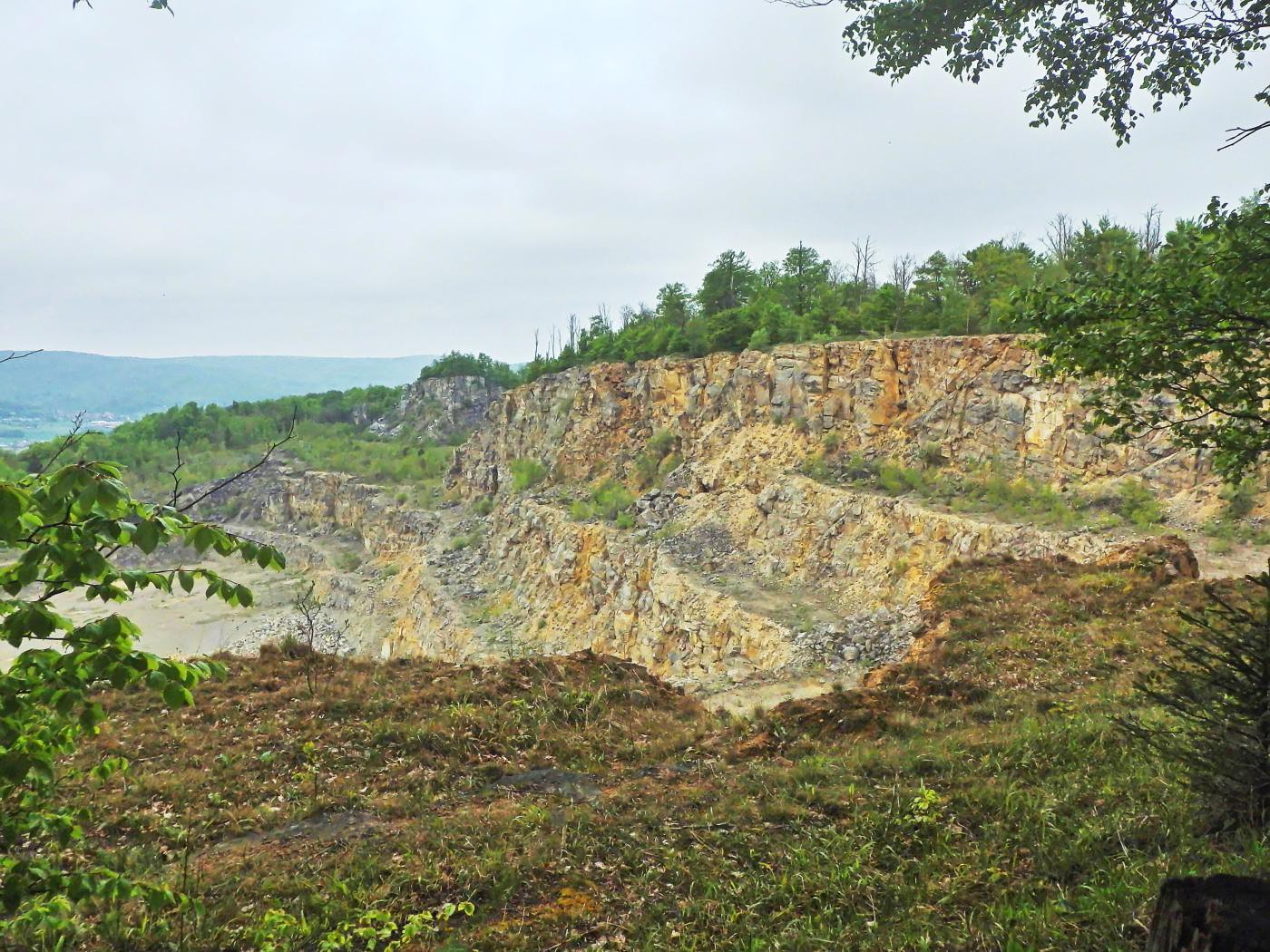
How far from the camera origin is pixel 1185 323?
4.13 meters

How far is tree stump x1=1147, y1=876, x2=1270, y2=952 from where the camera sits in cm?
212

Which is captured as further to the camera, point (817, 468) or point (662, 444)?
point (662, 444)

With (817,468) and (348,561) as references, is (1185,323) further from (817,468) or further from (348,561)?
(348,561)

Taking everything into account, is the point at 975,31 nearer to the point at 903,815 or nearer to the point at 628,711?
the point at 903,815

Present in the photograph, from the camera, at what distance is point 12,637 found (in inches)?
78.2

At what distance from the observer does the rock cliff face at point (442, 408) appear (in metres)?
70.7

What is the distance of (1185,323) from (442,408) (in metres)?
72.6

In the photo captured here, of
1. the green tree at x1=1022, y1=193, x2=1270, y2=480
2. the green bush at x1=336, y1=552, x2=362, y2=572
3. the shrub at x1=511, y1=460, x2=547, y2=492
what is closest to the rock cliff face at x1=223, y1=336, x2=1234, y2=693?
the shrub at x1=511, y1=460, x2=547, y2=492

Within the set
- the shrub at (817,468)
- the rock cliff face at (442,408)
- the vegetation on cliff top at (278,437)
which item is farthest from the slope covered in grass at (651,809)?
the rock cliff face at (442,408)

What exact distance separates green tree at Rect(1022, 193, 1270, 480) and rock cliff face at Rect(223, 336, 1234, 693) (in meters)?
9.09

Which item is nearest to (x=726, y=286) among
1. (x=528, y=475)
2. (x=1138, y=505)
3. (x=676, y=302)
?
(x=676, y=302)

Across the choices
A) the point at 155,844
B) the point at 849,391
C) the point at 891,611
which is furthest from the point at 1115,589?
the point at 849,391

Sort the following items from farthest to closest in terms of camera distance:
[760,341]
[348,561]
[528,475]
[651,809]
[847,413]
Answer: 1. [348,561]
2. [528,475]
3. [760,341]
4. [847,413]
5. [651,809]

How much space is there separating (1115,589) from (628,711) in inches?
333
